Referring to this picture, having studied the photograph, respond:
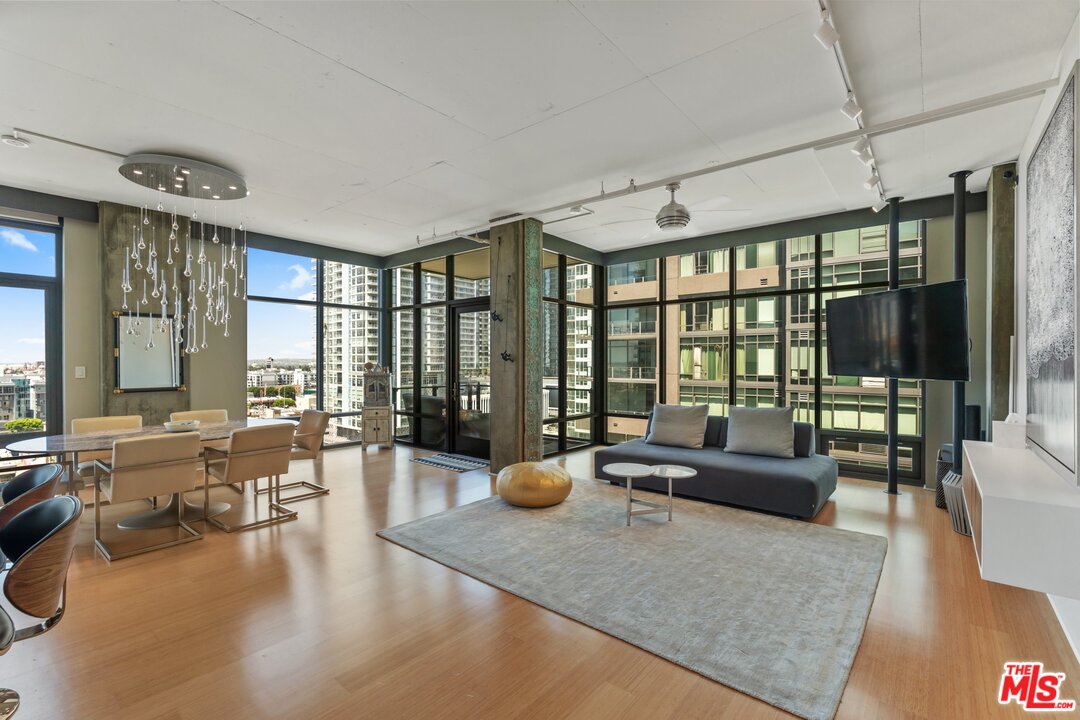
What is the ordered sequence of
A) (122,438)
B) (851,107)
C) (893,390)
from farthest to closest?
(893,390) < (122,438) < (851,107)

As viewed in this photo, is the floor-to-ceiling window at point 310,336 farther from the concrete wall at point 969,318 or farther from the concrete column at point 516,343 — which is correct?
the concrete wall at point 969,318

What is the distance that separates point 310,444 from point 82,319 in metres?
2.96

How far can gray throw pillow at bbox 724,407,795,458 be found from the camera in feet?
16.4

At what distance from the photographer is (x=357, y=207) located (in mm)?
5602

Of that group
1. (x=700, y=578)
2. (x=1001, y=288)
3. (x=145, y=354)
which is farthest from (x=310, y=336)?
(x=1001, y=288)

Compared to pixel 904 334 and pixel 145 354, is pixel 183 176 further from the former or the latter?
pixel 904 334

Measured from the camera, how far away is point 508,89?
122 inches

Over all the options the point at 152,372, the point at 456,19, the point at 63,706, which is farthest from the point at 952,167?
the point at 152,372

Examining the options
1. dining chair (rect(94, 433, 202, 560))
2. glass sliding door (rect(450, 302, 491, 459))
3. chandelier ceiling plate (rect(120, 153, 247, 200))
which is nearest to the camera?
dining chair (rect(94, 433, 202, 560))

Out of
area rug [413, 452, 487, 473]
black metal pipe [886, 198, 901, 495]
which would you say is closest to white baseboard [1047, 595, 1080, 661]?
black metal pipe [886, 198, 901, 495]

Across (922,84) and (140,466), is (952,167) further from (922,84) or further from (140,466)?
(140,466)

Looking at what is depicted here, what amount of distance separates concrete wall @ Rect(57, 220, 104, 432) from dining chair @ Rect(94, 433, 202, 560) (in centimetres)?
220

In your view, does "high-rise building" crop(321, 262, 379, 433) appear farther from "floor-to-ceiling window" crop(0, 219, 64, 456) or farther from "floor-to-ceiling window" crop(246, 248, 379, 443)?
"floor-to-ceiling window" crop(0, 219, 64, 456)

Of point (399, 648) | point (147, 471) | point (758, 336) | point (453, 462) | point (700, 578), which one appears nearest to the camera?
point (399, 648)
